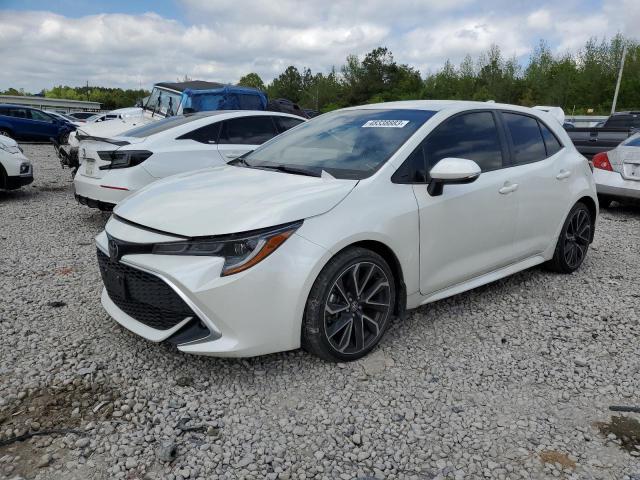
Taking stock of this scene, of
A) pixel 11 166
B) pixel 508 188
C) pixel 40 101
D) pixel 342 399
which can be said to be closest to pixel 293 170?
pixel 342 399

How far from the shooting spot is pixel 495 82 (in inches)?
1847

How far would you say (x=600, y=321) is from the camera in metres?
3.99

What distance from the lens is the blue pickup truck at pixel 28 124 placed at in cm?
2078

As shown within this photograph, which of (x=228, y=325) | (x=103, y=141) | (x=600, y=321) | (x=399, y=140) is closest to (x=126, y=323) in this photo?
(x=228, y=325)

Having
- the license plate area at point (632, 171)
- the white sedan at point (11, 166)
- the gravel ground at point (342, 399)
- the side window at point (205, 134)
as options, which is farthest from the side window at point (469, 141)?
the white sedan at point (11, 166)

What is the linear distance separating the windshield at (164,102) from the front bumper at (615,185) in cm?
773

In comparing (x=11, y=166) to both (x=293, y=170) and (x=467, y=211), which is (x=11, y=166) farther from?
(x=467, y=211)

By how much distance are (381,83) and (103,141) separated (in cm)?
6111

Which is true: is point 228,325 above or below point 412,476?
above

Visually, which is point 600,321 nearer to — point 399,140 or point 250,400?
Result: point 399,140

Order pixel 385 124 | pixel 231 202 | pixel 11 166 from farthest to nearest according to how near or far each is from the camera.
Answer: pixel 11 166, pixel 385 124, pixel 231 202

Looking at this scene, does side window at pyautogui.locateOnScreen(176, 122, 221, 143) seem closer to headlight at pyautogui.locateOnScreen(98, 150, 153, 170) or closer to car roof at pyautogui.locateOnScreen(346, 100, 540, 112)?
headlight at pyautogui.locateOnScreen(98, 150, 153, 170)

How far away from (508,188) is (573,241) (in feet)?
4.52

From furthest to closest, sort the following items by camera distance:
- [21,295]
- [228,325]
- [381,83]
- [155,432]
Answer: [381,83]
[21,295]
[228,325]
[155,432]
